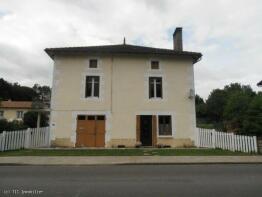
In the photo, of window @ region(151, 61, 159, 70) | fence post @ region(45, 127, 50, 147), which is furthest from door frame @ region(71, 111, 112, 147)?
window @ region(151, 61, 159, 70)

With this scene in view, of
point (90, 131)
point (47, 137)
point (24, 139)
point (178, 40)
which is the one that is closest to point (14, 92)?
point (47, 137)

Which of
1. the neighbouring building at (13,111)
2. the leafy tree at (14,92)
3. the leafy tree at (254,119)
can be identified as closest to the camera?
the leafy tree at (254,119)

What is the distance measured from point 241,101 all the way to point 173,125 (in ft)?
19.5

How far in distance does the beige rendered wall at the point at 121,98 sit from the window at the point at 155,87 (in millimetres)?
338

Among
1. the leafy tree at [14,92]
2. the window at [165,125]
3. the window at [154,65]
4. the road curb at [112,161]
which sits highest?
the leafy tree at [14,92]

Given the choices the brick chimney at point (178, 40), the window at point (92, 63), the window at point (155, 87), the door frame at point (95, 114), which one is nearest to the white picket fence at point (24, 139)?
the door frame at point (95, 114)

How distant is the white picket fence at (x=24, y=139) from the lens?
15859 mm

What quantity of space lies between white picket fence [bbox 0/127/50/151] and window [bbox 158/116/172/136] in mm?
8017

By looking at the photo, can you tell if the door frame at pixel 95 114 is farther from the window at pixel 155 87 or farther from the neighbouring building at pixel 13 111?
the neighbouring building at pixel 13 111

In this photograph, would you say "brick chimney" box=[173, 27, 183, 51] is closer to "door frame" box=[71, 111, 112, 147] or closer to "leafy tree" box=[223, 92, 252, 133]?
"leafy tree" box=[223, 92, 252, 133]

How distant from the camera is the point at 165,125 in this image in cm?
1980

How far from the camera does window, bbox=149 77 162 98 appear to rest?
20.1m

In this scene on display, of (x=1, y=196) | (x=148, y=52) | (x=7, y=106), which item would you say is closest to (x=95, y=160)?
(x=1, y=196)

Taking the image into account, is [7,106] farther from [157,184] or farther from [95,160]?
[157,184]
